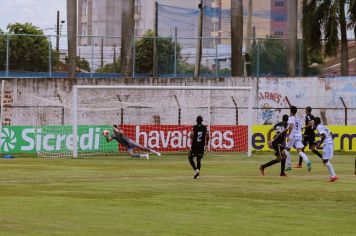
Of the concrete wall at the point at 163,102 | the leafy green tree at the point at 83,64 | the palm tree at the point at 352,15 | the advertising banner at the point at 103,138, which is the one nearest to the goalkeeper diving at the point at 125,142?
the advertising banner at the point at 103,138

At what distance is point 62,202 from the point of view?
20.5 metres

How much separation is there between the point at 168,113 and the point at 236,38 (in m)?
6.83

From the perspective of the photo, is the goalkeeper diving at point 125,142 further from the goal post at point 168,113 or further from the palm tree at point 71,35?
the palm tree at point 71,35

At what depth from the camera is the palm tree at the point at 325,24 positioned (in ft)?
180

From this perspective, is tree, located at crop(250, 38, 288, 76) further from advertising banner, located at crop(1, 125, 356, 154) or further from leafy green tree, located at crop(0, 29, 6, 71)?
leafy green tree, located at crop(0, 29, 6, 71)

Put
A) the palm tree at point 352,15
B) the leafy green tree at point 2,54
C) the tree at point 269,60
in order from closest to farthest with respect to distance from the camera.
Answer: the leafy green tree at point 2,54 → the tree at point 269,60 → the palm tree at point 352,15

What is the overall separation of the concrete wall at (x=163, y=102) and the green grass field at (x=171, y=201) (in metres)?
13.2

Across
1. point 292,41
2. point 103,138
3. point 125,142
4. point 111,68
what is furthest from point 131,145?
point 292,41

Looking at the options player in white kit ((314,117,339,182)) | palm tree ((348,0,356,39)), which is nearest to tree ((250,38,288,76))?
palm tree ((348,0,356,39))

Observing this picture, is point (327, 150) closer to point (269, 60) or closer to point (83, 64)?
point (269, 60)

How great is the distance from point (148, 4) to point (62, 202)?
112 m

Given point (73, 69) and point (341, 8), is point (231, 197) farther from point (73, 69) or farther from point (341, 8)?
point (341, 8)

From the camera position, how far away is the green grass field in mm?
16359

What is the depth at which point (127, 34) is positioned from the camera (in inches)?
2013
